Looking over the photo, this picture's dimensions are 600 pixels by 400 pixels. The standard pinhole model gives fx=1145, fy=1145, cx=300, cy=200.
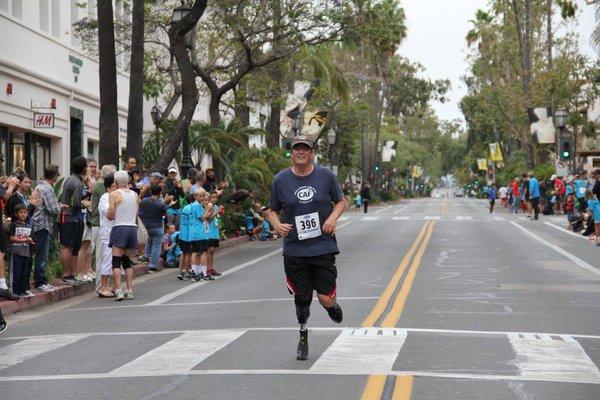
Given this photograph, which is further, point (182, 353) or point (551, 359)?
point (182, 353)

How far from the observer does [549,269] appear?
826 inches

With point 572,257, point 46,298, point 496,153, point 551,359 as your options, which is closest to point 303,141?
point 551,359

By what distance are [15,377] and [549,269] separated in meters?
13.5

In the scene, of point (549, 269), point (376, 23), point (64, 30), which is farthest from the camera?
point (64, 30)

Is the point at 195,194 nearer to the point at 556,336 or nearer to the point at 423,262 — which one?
the point at 423,262

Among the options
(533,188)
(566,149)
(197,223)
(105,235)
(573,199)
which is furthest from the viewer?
(566,149)

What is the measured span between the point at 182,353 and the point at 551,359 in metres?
3.30

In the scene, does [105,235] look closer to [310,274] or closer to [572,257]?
[310,274]

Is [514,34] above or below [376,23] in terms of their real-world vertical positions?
above

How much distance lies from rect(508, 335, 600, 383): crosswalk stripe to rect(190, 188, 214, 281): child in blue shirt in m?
8.61

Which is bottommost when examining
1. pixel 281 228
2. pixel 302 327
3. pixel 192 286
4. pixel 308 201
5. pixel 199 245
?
pixel 192 286

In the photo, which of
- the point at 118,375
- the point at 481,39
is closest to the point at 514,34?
the point at 481,39

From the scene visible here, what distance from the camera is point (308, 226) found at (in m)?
10.1

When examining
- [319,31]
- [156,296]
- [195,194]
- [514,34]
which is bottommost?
[156,296]
